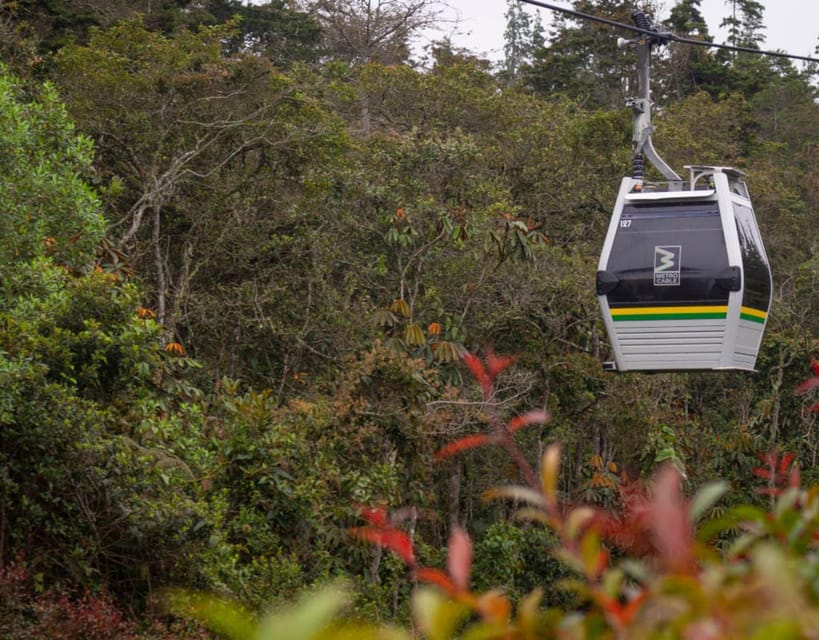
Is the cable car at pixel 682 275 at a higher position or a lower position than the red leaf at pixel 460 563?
lower

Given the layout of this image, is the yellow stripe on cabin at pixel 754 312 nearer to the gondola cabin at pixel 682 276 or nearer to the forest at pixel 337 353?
the gondola cabin at pixel 682 276

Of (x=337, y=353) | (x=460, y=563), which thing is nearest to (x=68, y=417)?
(x=337, y=353)

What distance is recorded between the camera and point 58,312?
875 centimetres

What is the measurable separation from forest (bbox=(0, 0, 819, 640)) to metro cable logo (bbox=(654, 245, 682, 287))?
167 cm

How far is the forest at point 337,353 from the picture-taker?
7684mm

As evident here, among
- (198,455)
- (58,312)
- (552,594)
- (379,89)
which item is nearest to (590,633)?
(58,312)

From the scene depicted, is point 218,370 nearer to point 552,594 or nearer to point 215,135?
point 215,135

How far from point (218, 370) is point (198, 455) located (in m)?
6.12

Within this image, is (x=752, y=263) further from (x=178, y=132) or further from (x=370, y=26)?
(x=370, y=26)

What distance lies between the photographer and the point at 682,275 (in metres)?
8.76

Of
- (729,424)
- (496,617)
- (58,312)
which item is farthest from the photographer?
(729,424)

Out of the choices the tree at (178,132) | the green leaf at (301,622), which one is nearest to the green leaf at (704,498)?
the green leaf at (301,622)

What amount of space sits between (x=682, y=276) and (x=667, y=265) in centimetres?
16

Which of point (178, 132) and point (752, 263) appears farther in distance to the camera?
point (178, 132)
